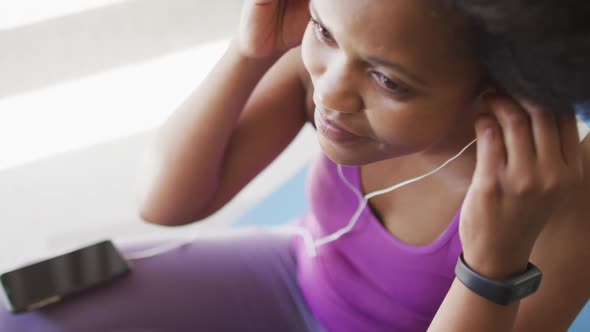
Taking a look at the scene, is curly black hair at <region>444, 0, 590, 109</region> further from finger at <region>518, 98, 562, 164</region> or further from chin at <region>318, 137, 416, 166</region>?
chin at <region>318, 137, 416, 166</region>

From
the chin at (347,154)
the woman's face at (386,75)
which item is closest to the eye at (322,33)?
the woman's face at (386,75)

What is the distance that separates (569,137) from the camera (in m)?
0.62

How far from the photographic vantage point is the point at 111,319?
0.88 metres

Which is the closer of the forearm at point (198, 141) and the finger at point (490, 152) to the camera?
the finger at point (490, 152)

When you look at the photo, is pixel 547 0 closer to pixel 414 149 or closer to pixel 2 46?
pixel 414 149

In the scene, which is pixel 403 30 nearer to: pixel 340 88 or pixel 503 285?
pixel 340 88

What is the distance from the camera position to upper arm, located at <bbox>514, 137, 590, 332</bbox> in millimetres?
680

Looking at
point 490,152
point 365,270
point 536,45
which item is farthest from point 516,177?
point 365,270

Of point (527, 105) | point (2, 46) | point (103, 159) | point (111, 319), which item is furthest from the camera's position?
point (2, 46)

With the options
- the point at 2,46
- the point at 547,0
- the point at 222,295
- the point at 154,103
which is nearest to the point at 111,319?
the point at 222,295

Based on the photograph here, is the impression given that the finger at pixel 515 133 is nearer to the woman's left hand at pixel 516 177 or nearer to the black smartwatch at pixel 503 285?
the woman's left hand at pixel 516 177

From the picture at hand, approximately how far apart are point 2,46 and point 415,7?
5.31ft

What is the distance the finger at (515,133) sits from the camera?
1.98 ft

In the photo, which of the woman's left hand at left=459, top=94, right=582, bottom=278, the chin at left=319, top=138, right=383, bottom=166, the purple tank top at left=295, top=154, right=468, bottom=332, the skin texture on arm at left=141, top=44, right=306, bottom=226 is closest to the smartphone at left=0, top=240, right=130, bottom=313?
the skin texture on arm at left=141, top=44, right=306, bottom=226
